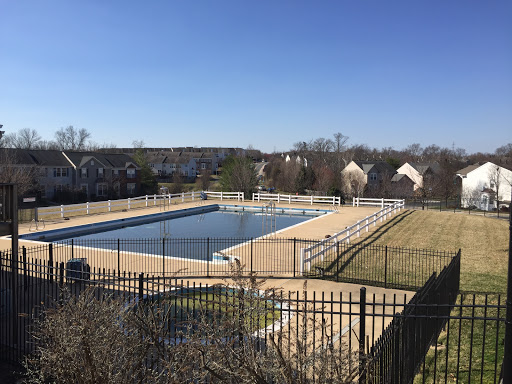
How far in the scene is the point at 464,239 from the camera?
2452 cm

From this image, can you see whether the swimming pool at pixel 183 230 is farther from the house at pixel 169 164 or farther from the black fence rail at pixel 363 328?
the house at pixel 169 164

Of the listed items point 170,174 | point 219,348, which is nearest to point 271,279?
A: point 219,348

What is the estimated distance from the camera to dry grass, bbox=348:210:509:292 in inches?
632

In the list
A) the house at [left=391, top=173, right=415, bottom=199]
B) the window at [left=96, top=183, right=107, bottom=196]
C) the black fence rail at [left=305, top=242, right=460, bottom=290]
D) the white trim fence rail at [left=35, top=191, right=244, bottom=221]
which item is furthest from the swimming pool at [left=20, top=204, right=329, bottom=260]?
the house at [left=391, top=173, right=415, bottom=199]

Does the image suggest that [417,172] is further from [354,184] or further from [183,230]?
[183,230]

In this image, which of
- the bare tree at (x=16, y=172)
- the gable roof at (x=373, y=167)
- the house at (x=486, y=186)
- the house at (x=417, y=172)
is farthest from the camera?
the house at (x=417, y=172)

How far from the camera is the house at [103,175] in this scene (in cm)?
5484

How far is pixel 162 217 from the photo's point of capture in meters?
36.3

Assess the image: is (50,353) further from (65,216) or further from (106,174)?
(106,174)

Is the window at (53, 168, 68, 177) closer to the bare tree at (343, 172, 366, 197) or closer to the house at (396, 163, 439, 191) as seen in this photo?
the bare tree at (343, 172, 366, 197)

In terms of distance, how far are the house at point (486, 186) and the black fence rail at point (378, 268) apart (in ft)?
140

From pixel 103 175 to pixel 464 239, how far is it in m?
45.9

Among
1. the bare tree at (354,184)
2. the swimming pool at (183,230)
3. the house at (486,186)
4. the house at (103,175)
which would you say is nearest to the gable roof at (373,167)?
the bare tree at (354,184)

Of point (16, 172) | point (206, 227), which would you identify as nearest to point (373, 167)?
Result: point (206, 227)
